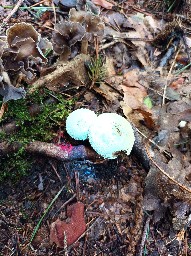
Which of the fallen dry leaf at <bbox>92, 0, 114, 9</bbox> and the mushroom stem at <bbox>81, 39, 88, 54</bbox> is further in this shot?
the fallen dry leaf at <bbox>92, 0, 114, 9</bbox>

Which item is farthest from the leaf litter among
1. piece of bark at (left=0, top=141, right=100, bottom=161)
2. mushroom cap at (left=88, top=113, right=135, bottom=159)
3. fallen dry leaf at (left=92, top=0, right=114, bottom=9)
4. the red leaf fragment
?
fallen dry leaf at (left=92, top=0, right=114, bottom=9)

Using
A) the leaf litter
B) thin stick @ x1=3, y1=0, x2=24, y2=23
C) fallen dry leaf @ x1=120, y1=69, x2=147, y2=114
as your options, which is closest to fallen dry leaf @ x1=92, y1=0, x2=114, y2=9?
the leaf litter

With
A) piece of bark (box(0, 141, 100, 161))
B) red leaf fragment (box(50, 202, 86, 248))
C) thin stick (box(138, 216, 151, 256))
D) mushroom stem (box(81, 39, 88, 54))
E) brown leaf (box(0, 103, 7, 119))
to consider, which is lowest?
red leaf fragment (box(50, 202, 86, 248))

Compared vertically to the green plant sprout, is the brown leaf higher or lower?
lower

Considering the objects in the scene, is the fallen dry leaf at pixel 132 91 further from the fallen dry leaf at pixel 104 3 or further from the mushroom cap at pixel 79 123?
the fallen dry leaf at pixel 104 3

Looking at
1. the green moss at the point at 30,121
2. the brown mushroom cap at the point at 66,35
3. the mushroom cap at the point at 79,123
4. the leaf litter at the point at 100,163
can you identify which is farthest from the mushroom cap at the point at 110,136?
the brown mushroom cap at the point at 66,35

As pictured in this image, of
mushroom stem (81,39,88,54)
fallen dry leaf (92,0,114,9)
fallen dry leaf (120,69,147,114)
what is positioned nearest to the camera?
fallen dry leaf (120,69,147,114)

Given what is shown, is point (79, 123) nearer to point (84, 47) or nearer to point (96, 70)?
point (96, 70)

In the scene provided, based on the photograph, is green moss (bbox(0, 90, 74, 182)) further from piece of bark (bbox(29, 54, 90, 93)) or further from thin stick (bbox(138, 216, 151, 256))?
thin stick (bbox(138, 216, 151, 256))

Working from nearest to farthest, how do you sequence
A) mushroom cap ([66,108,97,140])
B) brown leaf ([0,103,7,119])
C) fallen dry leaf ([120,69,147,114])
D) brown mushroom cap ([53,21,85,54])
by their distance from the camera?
mushroom cap ([66,108,97,140]) < brown leaf ([0,103,7,119]) < brown mushroom cap ([53,21,85,54]) < fallen dry leaf ([120,69,147,114])
